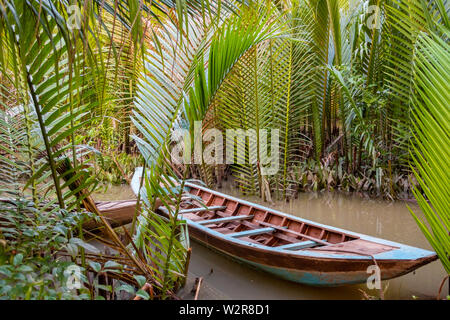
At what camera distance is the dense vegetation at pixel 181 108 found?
47.5 inches

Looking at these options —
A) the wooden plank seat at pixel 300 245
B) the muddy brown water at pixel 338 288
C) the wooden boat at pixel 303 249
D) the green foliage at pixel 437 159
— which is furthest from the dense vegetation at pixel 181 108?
the wooden plank seat at pixel 300 245

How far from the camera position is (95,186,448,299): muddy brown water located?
2.43 m

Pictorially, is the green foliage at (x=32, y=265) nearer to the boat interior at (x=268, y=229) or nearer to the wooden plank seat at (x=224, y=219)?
the boat interior at (x=268, y=229)

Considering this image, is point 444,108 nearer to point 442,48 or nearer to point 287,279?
point 442,48

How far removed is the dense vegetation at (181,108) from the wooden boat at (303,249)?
1.38 ft

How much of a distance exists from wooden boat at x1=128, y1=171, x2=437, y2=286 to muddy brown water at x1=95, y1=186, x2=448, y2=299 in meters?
0.14

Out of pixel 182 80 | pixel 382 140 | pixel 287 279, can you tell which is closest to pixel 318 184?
pixel 382 140

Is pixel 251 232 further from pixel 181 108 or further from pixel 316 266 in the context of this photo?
pixel 181 108

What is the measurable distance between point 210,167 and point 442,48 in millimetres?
4012

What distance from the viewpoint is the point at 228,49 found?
1.69m

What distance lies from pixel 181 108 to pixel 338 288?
157 cm

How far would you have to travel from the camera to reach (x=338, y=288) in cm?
248

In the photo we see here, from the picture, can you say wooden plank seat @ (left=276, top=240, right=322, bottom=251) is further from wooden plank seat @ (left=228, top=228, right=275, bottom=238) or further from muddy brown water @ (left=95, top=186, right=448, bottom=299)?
wooden plank seat @ (left=228, top=228, right=275, bottom=238)

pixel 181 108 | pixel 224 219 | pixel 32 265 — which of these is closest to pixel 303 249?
pixel 224 219
